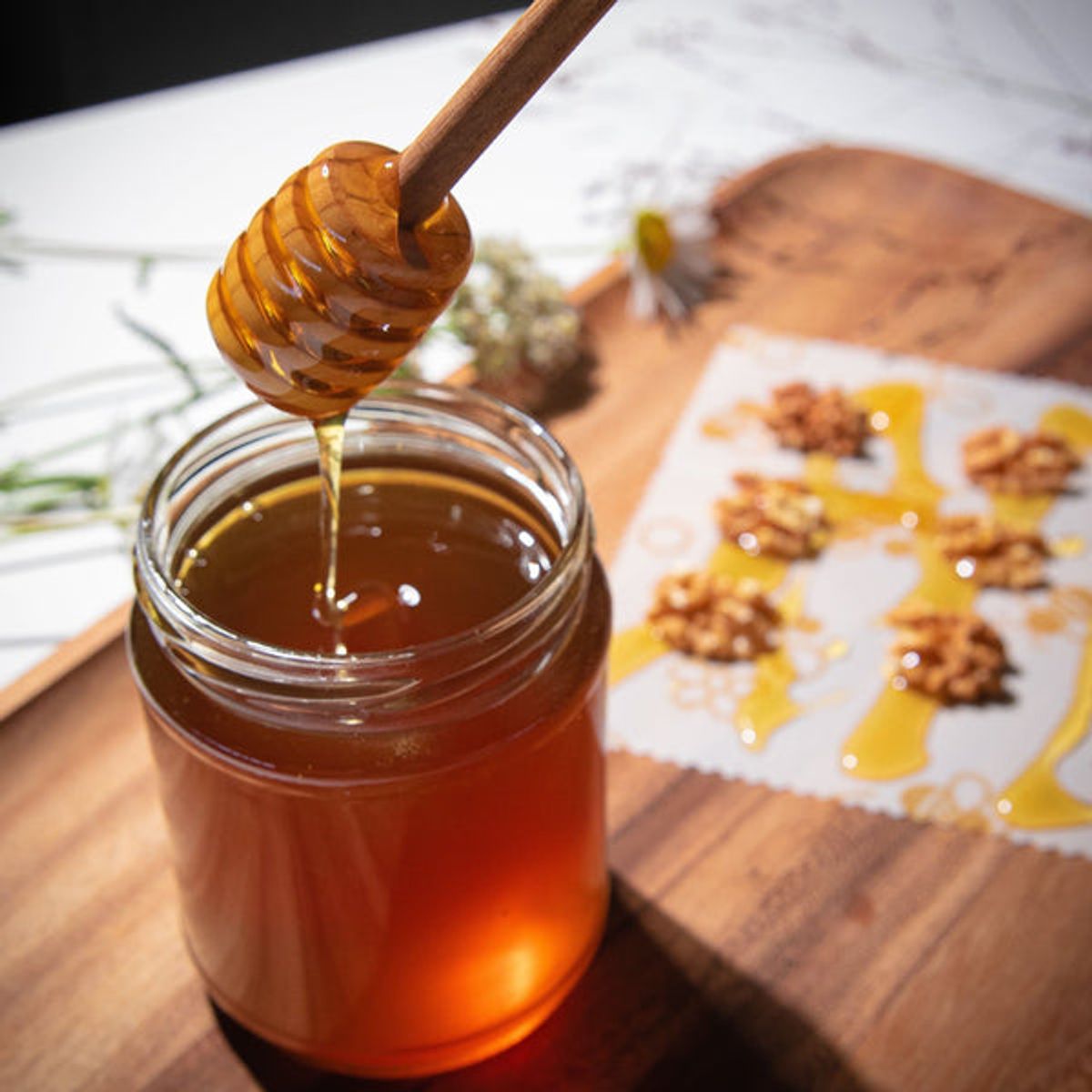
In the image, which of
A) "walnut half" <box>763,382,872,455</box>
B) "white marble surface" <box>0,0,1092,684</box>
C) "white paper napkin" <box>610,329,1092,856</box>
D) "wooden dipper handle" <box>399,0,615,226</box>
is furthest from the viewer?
"white marble surface" <box>0,0,1092,684</box>

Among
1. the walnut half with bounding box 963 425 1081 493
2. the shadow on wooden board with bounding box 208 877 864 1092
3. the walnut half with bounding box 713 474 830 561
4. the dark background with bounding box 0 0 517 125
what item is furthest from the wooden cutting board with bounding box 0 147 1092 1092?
the dark background with bounding box 0 0 517 125

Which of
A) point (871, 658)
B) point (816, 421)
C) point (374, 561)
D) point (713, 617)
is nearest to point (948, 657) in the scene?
→ point (871, 658)

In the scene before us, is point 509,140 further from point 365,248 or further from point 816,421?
point 365,248

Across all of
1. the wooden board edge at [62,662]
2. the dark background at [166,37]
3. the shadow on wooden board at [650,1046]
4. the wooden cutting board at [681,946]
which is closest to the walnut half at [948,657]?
the wooden cutting board at [681,946]

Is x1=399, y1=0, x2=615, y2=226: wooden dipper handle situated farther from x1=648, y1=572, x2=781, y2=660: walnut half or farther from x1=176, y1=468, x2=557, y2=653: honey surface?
x1=648, y1=572, x2=781, y2=660: walnut half

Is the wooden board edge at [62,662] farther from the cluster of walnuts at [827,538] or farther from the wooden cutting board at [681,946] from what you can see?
the cluster of walnuts at [827,538]

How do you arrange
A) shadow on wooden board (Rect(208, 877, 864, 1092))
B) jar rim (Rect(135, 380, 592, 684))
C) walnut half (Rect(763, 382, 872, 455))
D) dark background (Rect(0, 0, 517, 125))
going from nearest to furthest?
jar rim (Rect(135, 380, 592, 684)) < shadow on wooden board (Rect(208, 877, 864, 1092)) < walnut half (Rect(763, 382, 872, 455)) < dark background (Rect(0, 0, 517, 125))

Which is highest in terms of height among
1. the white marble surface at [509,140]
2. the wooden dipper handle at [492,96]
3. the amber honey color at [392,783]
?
the wooden dipper handle at [492,96]
